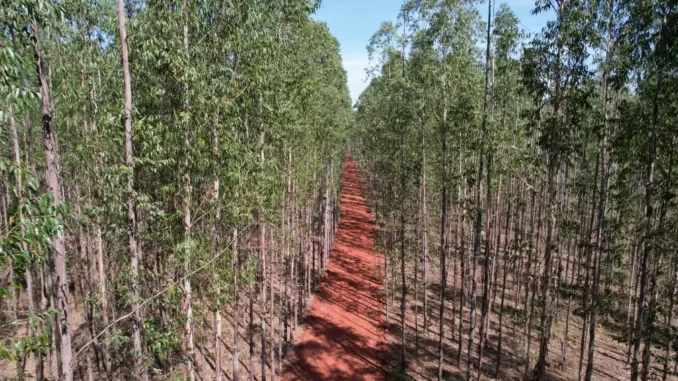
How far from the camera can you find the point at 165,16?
7.26m

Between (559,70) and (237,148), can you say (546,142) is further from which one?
(237,148)

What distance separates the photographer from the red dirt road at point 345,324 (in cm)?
1750

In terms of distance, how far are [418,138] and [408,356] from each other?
34.0 ft

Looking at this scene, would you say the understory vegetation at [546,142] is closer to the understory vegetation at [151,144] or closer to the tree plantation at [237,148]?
the tree plantation at [237,148]

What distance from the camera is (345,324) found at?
21.5 meters

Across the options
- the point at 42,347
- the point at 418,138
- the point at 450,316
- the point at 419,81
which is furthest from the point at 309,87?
the point at 450,316

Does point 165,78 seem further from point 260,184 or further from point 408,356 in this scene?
point 408,356

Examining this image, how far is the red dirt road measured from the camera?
17.5m

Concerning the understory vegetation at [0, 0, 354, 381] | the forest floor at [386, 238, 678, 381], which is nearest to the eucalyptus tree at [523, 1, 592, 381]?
the understory vegetation at [0, 0, 354, 381]

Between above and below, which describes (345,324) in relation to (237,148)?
below

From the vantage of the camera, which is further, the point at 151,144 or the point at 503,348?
the point at 503,348

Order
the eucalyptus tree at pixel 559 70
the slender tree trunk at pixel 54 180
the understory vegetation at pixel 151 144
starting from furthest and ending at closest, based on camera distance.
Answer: the eucalyptus tree at pixel 559 70, the slender tree trunk at pixel 54 180, the understory vegetation at pixel 151 144

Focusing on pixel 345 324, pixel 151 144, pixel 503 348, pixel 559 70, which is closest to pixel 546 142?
pixel 559 70

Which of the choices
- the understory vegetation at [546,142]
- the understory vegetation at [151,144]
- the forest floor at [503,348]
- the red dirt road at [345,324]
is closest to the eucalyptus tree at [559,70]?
the understory vegetation at [546,142]
